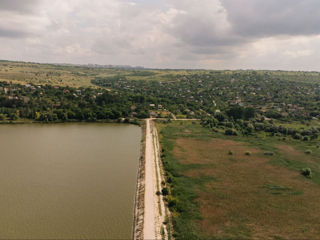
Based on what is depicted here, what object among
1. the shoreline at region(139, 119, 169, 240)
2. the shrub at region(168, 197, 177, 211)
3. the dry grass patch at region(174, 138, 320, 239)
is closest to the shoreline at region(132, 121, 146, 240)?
the shoreline at region(139, 119, 169, 240)

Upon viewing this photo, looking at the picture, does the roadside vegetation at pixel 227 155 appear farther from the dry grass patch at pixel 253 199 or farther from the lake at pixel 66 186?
the lake at pixel 66 186

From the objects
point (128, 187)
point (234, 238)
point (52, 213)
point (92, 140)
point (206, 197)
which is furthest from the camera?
point (92, 140)

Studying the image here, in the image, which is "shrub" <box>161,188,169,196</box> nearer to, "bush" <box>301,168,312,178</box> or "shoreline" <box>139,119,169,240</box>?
"shoreline" <box>139,119,169,240</box>

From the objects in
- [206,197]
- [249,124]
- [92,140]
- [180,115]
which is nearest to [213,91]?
[180,115]

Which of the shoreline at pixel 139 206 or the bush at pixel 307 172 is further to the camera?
the bush at pixel 307 172

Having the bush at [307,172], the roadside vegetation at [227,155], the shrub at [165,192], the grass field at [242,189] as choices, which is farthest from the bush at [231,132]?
the shrub at [165,192]

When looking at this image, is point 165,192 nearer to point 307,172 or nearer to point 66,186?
point 66,186

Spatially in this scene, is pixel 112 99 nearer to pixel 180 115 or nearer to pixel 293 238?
pixel 180 115
